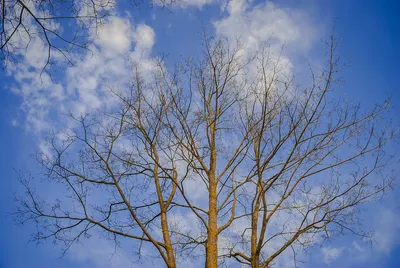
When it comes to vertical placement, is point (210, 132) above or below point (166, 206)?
above

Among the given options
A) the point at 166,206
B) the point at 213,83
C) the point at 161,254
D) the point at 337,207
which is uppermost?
the point at 213,83

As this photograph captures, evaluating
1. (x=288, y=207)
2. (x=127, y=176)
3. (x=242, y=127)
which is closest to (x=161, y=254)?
(x=127, y=176)

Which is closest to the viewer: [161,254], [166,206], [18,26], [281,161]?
[18,26]

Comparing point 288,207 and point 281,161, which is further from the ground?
point 281,161

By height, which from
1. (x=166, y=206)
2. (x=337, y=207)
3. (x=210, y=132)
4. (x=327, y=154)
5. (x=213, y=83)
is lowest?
(x=337, y=207)

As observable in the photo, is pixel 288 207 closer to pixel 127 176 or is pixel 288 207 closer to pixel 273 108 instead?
pixel 273 108

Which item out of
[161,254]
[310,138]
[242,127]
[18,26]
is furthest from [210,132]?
[18,26]

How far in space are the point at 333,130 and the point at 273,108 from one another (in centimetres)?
132

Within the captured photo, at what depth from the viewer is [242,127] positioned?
22.6 feet

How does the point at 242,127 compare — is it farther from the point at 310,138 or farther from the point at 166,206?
the point at 166,206

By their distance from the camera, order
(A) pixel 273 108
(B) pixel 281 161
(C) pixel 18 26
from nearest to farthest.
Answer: (C) pixel 18 26 → (A) pixel 273 108 → (B) pixel 281 161

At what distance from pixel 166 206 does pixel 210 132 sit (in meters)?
1.82

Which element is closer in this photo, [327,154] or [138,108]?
[327,154]

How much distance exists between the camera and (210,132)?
22.8ft
